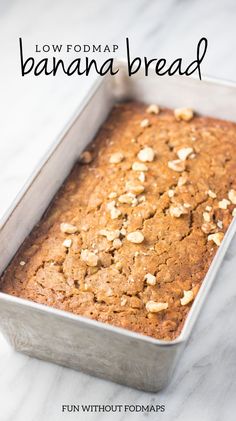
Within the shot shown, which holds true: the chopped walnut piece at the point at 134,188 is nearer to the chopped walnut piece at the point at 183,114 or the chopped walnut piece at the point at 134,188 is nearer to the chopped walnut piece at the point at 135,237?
the chopped walnut piece at the point at 135,237

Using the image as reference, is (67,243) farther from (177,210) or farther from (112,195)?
(177,210)

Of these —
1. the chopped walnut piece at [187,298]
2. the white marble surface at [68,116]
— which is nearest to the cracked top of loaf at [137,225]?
the chopped walnut piece at [187,298]

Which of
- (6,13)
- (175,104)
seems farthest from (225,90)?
(6,13)

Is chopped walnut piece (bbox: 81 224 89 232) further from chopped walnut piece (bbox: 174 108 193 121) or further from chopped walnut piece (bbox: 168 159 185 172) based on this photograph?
chopped walnut piece (bbox: 174 108 193 121)

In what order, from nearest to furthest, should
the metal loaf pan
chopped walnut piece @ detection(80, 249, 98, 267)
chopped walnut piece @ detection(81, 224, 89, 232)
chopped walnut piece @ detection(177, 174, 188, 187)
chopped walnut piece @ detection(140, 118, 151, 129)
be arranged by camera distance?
the metal loaf pan → chopped walnut piece @ detection(80, 249, 98, 267) → chopped walnut piece @ detection(81, 224, 89, 232) → chopped walnut piece @ detection(177, 174, 188, 187) → chopped walnut piece @ detection(140, 118, 151, 129)

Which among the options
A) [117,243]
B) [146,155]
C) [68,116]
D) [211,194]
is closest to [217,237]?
[211,194]

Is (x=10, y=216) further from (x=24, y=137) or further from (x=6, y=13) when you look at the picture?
(x=6, y=13)

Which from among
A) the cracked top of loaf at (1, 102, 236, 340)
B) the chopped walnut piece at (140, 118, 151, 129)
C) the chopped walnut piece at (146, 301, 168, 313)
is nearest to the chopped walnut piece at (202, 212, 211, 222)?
the cracked top of loaf at (1, 102, 236, 340)
